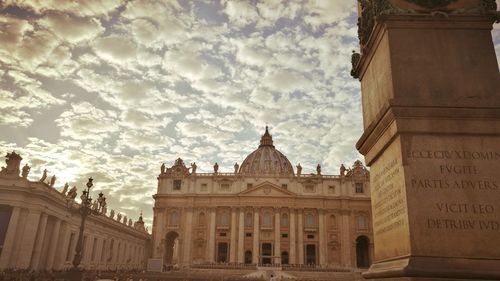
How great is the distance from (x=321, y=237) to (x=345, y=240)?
13.4 feet

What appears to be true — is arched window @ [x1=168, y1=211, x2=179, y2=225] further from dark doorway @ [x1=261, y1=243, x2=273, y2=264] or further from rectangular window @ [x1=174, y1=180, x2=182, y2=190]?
dark doorway @ [x1=261, y1=243, x2=273, y2=264]

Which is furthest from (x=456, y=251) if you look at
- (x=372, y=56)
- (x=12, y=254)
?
(x=12, y=254)

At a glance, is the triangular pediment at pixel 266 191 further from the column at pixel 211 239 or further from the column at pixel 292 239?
the column at pixel 211 239

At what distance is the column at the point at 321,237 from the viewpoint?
65.6 metres

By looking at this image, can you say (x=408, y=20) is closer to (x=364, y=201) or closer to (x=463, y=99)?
(x=463, y=99)

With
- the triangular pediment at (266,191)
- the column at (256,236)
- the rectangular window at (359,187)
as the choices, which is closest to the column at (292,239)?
the triangular pediment at (266,191)

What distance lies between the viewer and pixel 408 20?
5723 millimetres

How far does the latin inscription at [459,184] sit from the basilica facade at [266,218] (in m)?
62.7

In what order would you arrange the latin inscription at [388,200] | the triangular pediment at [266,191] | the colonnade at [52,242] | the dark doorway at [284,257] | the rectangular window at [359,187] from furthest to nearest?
1. the rectangular window at [359,187]
2. the triangular pediment at [266,191]
3. the dark doorway at [284,257]
4. the colonnade at [52,242]
5. the latin inscription at [388,200]

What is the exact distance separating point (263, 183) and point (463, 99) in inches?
2527

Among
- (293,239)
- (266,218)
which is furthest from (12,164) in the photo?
(293,239)

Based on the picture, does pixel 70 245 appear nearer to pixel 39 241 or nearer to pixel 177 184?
pixel 39 241

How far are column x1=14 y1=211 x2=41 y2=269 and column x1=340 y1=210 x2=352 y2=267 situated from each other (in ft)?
155

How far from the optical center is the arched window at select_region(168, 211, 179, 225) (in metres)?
69.5
